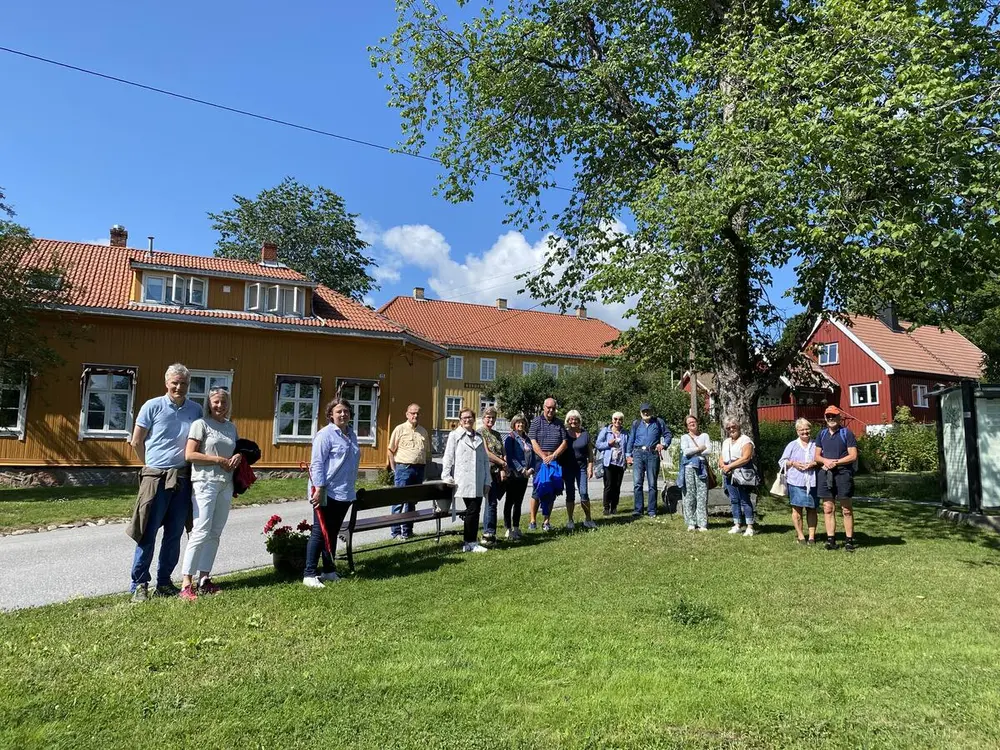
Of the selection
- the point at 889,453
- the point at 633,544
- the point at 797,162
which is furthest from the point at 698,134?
the point at 889,453

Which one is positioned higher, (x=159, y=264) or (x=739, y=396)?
(x=159, y=264)

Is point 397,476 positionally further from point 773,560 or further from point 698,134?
point 698,134

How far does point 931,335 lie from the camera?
41.4m

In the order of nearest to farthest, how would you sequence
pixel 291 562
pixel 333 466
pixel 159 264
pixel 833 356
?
pixel 333 466, pixel 291 562, pixel 159 264, pixel 833 356

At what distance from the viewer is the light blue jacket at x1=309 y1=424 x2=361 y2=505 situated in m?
6.35

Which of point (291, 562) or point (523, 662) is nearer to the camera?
point (523, 662)

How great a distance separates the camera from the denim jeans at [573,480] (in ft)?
31.4

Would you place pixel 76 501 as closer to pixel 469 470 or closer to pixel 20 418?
pixel 20 418

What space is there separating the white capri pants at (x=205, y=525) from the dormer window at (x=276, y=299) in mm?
14533

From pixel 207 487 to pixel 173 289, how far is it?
15.0 metres

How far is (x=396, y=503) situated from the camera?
302 inches

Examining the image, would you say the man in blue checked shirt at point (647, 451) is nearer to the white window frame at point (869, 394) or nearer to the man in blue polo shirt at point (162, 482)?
the man in blue polo shirt at point (162, 482)

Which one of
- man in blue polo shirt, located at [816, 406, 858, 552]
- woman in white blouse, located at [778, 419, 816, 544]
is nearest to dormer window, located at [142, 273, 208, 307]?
woman in white blouse, located at [778, 419, 816, 544]

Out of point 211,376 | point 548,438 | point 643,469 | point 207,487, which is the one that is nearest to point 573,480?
point 548,438
